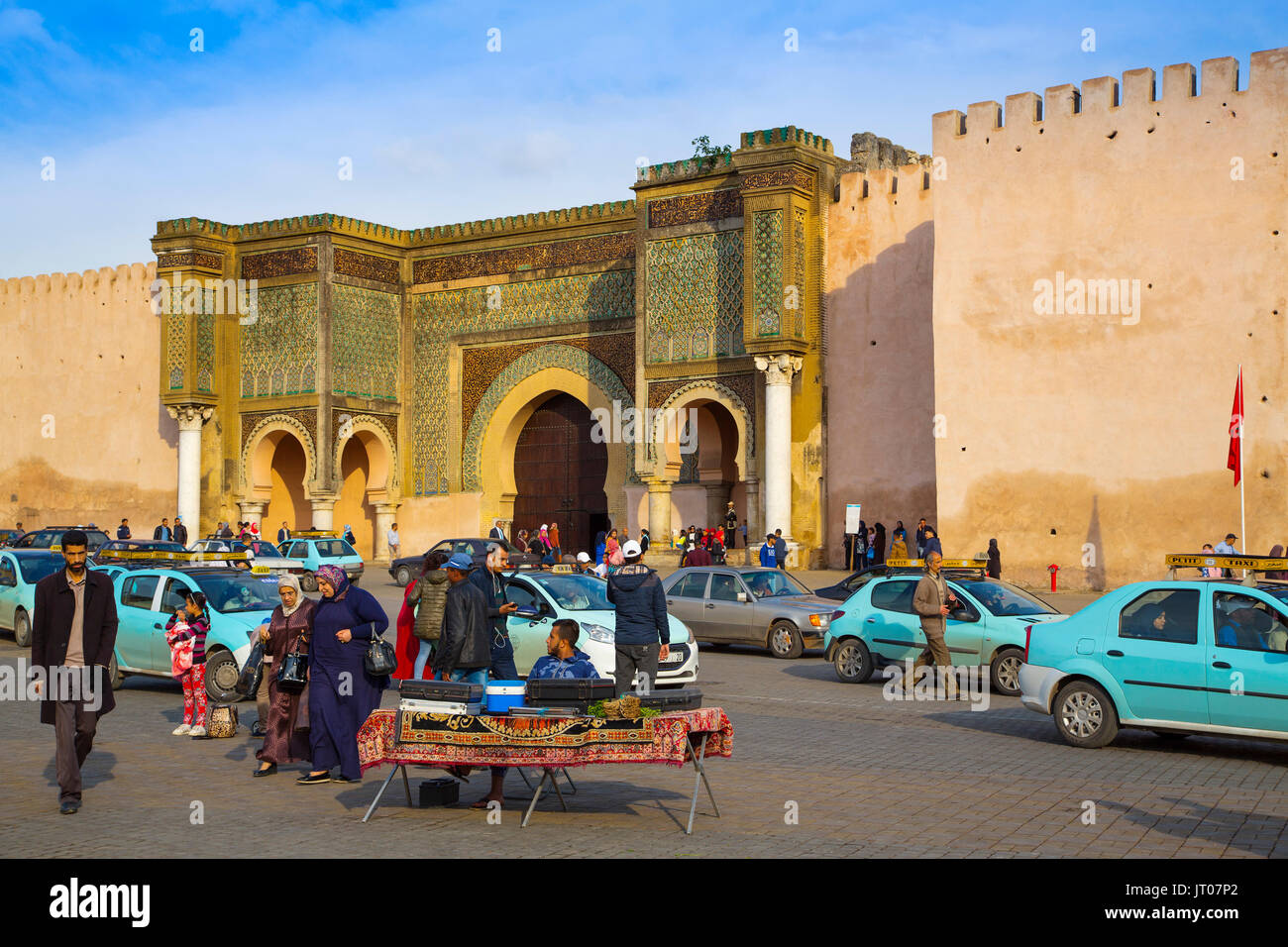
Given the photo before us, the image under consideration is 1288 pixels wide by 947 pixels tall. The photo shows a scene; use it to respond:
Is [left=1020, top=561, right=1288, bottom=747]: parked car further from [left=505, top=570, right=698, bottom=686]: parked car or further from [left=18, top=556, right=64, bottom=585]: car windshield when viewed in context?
[left=18, top=556, right=64, bottom=585]: car windshield

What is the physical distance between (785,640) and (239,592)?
282 inches

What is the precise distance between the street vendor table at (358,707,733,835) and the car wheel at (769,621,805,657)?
999 cm

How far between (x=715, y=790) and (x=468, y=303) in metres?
28.4

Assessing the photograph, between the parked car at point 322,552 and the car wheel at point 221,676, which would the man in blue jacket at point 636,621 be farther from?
Answer: the parked car at point 322,552

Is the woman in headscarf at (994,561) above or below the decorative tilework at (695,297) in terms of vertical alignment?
below

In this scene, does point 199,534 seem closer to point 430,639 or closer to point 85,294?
point 85,294

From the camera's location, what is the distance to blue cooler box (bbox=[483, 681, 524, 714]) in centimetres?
781

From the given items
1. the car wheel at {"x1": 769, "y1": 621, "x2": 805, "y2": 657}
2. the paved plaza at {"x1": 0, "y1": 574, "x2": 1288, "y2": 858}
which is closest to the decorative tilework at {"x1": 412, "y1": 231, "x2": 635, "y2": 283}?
the car wheel at {"x1": 769, "y1": 621, "x2": 805, "y2": 657}

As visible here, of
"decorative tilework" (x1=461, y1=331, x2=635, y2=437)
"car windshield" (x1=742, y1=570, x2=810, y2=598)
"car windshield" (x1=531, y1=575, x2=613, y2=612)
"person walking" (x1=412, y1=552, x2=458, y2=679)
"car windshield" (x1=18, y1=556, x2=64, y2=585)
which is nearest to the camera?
"person walking" (x1=412, y1=552, x2=458, y2=679)

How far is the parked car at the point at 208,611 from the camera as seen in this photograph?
13.2m

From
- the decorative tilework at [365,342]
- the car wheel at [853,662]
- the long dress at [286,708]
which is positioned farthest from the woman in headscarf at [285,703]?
the decorative tilework at [365,342]

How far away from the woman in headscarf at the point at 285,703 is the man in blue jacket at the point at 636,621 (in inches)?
94.0

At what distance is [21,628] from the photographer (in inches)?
740
